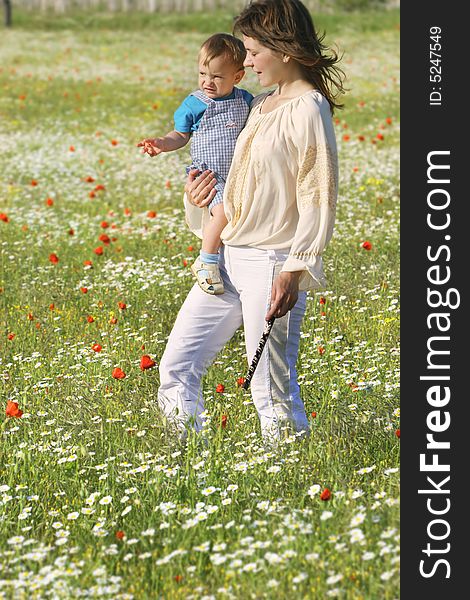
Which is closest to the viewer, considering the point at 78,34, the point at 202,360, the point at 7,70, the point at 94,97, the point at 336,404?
the point at 202,360

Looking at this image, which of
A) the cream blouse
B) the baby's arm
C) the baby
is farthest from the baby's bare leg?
the baby's arm

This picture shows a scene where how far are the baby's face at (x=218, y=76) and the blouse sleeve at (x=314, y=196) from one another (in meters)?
0.66

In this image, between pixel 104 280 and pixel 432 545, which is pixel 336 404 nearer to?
pixel 432 545

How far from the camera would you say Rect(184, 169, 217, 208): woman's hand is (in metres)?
5.22

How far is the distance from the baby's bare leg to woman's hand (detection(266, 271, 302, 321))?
0.59 meters

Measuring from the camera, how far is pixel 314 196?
4641 mm

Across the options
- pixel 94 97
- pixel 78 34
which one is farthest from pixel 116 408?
pixel 78 34

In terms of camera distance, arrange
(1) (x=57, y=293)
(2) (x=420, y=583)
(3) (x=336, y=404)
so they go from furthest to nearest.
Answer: (1) (x=57, y=293) < (3) (x=336, y=404) < (2) (x=420, y=583)

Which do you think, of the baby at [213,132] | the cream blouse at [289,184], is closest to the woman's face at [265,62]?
the cream blouse at [289,184]

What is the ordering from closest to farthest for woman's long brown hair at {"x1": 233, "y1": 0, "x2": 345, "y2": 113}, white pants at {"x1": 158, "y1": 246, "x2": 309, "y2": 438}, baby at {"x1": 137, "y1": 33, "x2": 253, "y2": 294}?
1. woman's long brown hair at {"x1": 233, "y1": 0, "x2": 345, "y2": 113}
2. white pants at {"x1": 158, "y1": 246, "x2": 309, "y2": 438}
3. baby at {"x1": 137, "y1": 33, "x2": 253, "y2": 294}

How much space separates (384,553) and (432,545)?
0.88 feet

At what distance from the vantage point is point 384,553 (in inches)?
158

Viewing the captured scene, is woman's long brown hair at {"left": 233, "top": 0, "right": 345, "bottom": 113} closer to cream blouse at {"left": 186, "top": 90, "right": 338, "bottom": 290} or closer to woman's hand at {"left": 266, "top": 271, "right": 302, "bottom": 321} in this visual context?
cream blouse at {"left": 186, "top": 90, "right": 338, "bottom": 290}

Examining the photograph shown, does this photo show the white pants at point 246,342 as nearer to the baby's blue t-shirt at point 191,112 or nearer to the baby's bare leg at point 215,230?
the baby's bare leg at point 215,230
